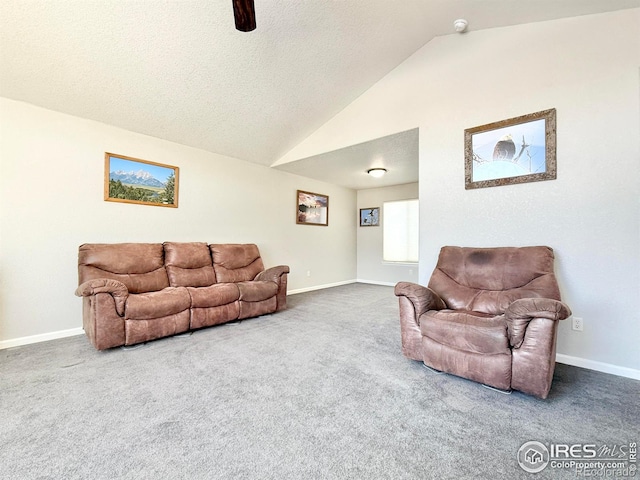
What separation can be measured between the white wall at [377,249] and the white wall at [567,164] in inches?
125

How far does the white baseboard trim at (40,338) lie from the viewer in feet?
9.06

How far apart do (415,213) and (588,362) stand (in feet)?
13.7

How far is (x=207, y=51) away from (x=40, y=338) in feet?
11.1

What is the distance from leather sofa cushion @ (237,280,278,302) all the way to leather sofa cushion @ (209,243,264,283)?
0.42 m

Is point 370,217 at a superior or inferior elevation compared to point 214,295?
superior

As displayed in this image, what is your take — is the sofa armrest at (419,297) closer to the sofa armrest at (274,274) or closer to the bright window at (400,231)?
the sofa armrest at (274,274)

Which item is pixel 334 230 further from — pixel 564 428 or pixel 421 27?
pixel 564 428

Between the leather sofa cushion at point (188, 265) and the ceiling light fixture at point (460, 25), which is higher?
the ceiling light fixture at point (460, 25)

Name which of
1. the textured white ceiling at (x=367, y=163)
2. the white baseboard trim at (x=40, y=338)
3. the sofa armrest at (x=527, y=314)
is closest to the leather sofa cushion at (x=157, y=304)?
the white baseboard trim at (x=40, y=338)

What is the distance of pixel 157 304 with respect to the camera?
2.82m

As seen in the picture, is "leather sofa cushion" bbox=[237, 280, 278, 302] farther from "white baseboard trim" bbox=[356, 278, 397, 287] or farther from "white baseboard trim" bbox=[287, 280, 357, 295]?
"white baseboard trim" bbox=[356, 278, 397, 287]

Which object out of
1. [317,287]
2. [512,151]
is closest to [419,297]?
[512,151]

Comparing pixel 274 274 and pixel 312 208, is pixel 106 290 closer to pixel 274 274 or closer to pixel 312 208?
pixel 274 274

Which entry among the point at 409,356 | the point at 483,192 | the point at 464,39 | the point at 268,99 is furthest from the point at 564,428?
the point at 268,99
